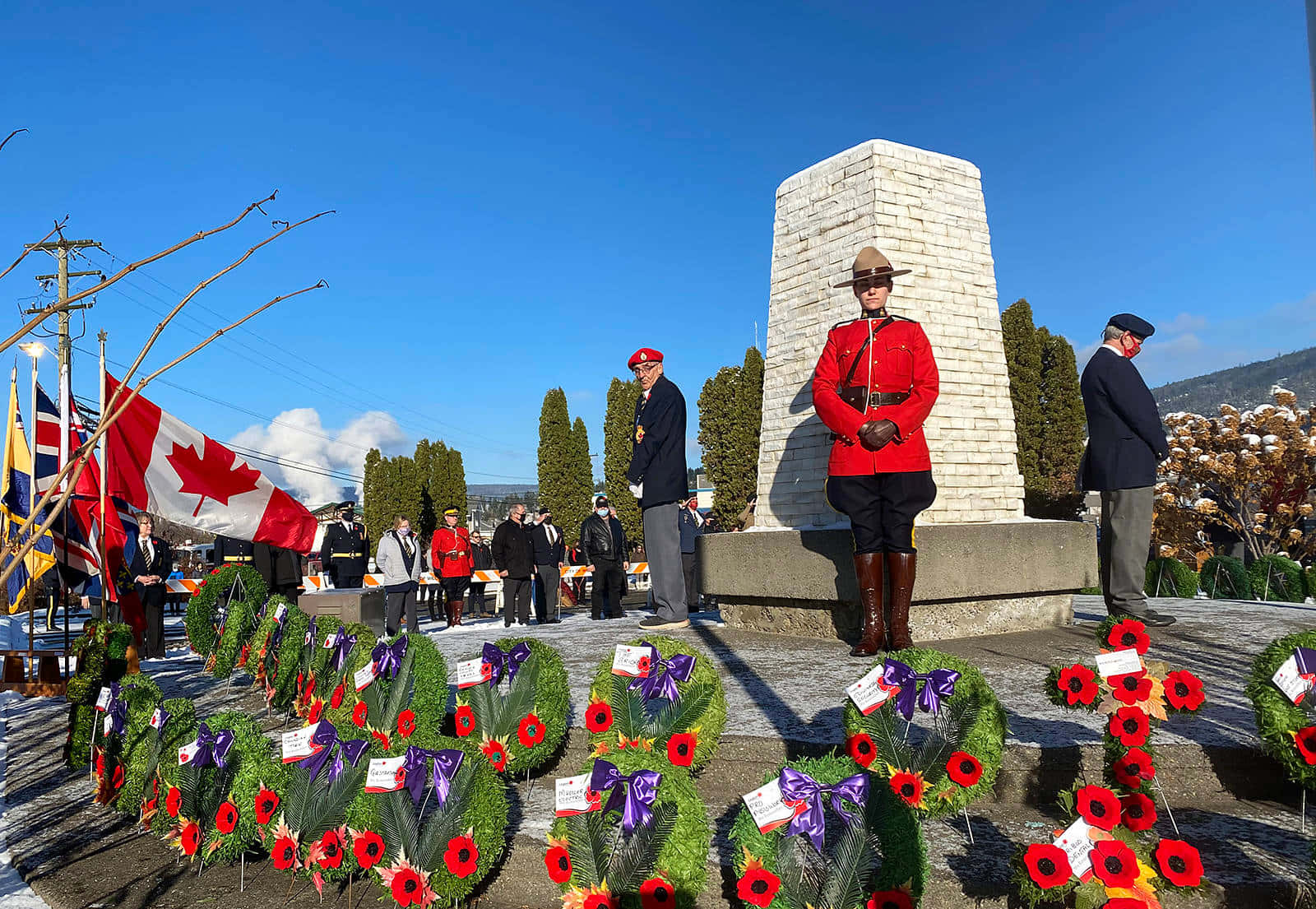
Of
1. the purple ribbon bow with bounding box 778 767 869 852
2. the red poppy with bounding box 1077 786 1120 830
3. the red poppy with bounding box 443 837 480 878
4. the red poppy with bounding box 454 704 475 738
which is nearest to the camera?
the red poppy with bounding box 1077 786 1120 830

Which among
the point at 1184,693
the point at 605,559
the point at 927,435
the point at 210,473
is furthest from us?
the point at 605,559

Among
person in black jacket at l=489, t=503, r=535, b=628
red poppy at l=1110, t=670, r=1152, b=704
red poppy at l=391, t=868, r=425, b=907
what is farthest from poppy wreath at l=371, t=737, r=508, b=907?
person in black jacket at l=489, t=503, r=535, b=628

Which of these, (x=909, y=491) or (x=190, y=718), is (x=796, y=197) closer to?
(x=909, y=491)

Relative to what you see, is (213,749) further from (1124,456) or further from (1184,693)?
(1124,456)

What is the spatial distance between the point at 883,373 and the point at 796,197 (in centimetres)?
267

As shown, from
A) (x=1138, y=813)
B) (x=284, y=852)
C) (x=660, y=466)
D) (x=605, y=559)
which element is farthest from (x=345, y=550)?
(x=1138, y=813)

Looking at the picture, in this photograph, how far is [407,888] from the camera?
2.78m

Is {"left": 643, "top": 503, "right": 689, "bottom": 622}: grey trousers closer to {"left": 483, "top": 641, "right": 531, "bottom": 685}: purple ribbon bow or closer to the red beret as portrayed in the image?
the red beret

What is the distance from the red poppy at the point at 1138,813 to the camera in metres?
2.42

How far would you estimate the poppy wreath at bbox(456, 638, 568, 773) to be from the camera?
3.73 metres

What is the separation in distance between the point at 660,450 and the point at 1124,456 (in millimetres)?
3285

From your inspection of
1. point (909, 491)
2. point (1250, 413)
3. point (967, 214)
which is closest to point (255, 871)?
point (909, 491)

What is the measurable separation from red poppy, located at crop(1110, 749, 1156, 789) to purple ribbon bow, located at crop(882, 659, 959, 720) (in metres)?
0.52

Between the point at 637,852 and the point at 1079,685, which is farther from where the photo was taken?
the point at 1079,685
